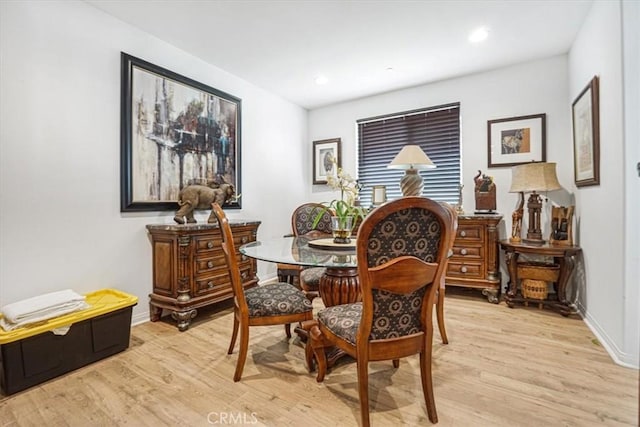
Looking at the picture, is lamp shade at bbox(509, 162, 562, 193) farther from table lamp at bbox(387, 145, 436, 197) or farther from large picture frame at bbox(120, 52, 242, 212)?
large picture frame at bbox(120, 52, 242, 212)

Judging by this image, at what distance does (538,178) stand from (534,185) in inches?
3.0

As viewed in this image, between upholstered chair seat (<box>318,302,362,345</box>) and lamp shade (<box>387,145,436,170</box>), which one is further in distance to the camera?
lamp shade (<box>387,145,436,170</box>)

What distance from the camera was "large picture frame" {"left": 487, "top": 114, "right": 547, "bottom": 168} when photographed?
3.25 metres

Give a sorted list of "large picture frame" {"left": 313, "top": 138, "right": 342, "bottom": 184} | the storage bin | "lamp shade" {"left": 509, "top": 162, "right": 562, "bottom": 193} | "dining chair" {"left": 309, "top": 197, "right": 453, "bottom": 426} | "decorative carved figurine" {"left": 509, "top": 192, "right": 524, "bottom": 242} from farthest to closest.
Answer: "large picture frame" {"left": 313, "top": 138, "right": 342, "bottom": 184}, "decorative carved figurine" {"left": 509, "top": 192, "right": 524, "bottom": 242}, "lamp shade" {"left": 509, "top": 162, "right": 562, "bottom": 193}, the storage bin, "dining chair" {"left": 309, "top": 197, "right": 453, "bottom": 426}

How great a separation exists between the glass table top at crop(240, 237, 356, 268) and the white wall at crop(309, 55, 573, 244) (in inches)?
97.6

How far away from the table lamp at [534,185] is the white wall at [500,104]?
35 centimetres

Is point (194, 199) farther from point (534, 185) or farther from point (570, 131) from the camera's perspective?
point (570, 131)

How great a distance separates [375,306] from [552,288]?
289 centimetres

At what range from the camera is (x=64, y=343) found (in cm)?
184

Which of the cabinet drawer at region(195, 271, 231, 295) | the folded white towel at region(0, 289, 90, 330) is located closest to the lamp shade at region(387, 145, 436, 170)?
the cabinet drawer at region(195, 271, 231, 295)

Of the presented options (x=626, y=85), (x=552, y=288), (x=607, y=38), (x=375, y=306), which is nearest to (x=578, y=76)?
(x=607, y=38)

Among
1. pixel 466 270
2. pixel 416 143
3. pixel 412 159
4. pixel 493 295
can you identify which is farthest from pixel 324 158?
pixel 493 295

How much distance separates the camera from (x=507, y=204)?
3.42 metres

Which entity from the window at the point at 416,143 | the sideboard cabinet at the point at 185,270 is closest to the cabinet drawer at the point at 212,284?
the sideboard cabinet at the point at 185,270
